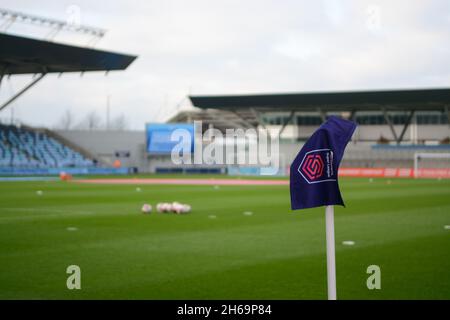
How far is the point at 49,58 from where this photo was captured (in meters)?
36.4

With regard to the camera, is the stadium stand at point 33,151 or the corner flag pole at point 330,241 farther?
the stadium stand at point 33,151

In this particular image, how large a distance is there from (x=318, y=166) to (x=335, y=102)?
71788 millimetres

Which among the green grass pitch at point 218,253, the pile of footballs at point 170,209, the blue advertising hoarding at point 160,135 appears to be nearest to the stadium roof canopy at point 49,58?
the green grass pitch at point 218,253

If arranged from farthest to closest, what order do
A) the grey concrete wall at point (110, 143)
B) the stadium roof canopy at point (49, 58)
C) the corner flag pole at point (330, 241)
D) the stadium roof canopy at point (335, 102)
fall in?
the grey concrete wall at point (110, 143), the stadium roof canopy at point (335, 102), the stadium roof canopy at point (49, 58), the corner flag pole at point (330, 241)

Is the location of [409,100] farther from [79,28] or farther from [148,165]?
[79,28]

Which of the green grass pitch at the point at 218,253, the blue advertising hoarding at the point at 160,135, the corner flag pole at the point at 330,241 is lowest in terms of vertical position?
the green grass pitch at the point at 218,253

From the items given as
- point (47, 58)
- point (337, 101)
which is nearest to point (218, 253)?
point (47, 58)

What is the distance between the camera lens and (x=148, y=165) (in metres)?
80.6

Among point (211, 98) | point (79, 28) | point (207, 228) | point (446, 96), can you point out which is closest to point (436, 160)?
point (446, 96)

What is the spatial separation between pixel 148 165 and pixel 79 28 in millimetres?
41384

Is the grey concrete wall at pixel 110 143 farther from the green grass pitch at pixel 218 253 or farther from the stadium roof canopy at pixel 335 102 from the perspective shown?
the green grass pitch at pixel 218 253

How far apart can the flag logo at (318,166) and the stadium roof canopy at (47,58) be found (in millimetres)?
29485

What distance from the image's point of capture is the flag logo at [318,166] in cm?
597

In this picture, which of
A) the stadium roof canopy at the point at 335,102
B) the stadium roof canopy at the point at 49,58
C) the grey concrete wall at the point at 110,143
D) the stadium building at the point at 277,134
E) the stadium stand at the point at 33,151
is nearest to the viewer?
the stadium roof canopy at the point at 49,58
